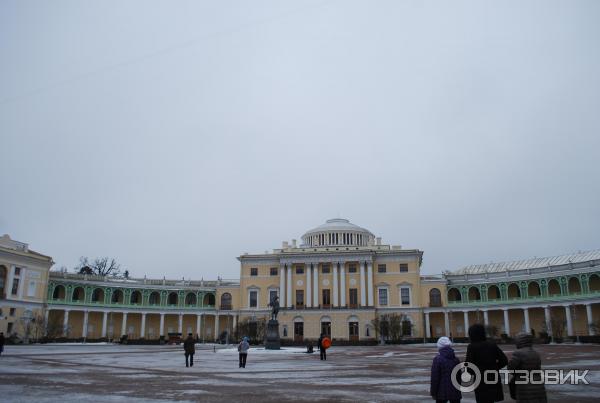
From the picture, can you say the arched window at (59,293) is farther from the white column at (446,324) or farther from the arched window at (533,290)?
the arched window at (533,290)

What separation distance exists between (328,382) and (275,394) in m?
3.90

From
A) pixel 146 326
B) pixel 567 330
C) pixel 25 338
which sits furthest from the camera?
pixel 146 326

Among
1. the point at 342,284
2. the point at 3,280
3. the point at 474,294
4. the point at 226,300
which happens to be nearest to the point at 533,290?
the point at 474,294

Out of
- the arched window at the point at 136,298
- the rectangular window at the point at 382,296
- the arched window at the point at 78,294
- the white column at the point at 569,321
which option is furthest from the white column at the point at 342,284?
the arched window at the point at 78,294

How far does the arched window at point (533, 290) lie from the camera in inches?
3137

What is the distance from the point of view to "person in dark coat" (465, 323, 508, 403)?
7957 millimetres

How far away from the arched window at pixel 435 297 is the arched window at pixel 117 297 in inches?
2091

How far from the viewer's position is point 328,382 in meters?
17.9

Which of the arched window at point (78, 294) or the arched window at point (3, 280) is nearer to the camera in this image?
the arched window at point (3, 280)

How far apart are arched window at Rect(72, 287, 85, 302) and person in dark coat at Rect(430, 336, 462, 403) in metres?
85.3

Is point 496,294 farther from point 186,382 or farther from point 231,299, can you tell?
point 186,382

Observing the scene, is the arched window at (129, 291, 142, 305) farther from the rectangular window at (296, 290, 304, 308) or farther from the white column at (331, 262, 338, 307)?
the white column at (331, 262, 338, 307)

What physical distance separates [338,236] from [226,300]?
76.4 feet

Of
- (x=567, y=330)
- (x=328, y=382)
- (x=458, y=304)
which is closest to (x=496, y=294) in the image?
(x=458, y=304)
